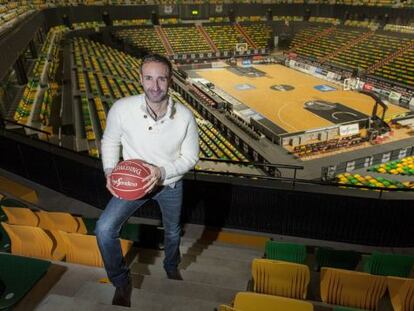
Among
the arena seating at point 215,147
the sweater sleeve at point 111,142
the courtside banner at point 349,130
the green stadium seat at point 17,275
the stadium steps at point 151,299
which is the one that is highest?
the sweater sleeve at point 111,142

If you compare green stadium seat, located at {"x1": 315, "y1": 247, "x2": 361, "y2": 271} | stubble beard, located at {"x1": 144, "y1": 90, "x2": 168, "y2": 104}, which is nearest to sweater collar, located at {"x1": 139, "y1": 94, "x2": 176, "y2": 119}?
stubble beard, located at {"x1": 144, "y1": 90, "x2": 168, "y2": 104}

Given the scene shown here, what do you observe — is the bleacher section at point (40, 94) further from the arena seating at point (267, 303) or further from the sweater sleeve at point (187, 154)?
the arena seating at point (267, 303)

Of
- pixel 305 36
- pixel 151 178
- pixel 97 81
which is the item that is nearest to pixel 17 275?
pixel 151 178

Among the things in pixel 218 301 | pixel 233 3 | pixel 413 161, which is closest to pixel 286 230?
pixel 218 301

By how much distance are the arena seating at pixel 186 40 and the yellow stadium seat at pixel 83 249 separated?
40.8 metres

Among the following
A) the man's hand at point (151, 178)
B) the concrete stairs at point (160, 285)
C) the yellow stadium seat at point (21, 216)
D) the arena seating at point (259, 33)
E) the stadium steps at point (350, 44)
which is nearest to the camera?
the man's hand at point (151, 178)

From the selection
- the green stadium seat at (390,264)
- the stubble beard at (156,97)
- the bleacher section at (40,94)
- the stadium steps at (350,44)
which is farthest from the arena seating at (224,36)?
the stubble beard at (156,97)

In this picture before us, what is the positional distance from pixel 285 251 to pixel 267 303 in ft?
7.00

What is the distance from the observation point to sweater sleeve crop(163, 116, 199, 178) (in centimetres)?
331

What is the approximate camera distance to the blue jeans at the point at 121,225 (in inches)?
131

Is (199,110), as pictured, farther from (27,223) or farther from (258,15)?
(258,15)

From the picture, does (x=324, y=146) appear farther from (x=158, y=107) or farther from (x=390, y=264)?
(x=158, y=107)

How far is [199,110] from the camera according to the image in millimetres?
27047

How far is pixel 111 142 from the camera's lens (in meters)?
3.37
